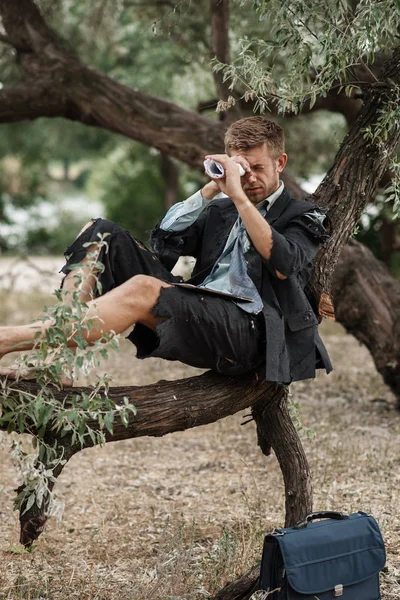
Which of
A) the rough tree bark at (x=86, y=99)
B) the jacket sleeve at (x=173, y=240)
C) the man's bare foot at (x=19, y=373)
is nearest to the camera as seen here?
the man's bare foot at (x=19, y=373)

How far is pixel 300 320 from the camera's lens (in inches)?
135

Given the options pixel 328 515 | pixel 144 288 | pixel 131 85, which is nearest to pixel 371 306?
pixel 328 515

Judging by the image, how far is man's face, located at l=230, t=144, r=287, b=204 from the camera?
3529 millimetres

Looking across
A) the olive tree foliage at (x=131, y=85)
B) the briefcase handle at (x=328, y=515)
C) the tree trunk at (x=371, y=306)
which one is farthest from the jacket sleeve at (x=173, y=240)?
the tree trunk at (x=371, y=306)

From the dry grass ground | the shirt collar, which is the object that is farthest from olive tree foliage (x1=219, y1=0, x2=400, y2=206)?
the dry grass ground

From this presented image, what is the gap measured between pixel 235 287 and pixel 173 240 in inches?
19.1

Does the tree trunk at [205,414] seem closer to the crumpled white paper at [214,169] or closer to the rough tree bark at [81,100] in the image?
the crumpled white paper at [214,169]

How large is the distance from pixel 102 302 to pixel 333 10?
1.69 meters

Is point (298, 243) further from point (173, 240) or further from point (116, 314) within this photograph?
point (116, 314)

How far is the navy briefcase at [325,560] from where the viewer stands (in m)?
3.12

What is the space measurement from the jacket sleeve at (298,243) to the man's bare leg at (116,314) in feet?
1.45

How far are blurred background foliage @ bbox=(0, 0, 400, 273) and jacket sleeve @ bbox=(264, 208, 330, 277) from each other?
2.94 feet

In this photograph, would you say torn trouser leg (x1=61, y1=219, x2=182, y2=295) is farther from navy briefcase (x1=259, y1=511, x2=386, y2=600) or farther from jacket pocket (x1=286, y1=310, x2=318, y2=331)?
navy briefcase (x1=259, y1=511, x2=386, y2=600)

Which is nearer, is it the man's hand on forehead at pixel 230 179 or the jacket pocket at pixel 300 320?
the man's hand on forehead at pixel 230 179
